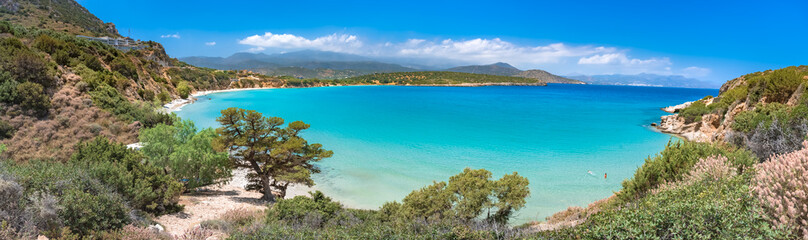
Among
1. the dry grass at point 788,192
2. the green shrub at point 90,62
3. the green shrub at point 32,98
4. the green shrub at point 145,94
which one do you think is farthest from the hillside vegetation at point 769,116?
the green shrub at point 145,94

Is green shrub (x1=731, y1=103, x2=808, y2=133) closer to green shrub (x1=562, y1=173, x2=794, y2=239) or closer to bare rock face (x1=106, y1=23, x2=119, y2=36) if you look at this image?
green shrub (x1=562, y1=173, x2=794, y2=239)

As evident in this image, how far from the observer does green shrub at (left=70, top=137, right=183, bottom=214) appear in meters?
8.47

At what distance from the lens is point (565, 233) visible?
15.9 ft

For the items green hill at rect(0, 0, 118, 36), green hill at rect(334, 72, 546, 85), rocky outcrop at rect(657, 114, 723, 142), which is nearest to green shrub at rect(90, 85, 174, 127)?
rocky outcrop at rect(657, 114, 723, 142)

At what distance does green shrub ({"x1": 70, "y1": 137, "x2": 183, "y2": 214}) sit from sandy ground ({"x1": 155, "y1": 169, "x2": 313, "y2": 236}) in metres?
0.52

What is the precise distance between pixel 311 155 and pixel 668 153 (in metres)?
12.6

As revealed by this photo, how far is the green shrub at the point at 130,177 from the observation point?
8469 mm

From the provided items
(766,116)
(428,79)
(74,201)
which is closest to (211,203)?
(74,201)

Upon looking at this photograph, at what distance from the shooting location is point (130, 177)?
8883mm

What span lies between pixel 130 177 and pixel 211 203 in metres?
3.41

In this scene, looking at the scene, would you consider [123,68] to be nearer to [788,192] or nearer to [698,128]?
[788,192]

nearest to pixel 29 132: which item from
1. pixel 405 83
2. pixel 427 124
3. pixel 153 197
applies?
pixel 153 197

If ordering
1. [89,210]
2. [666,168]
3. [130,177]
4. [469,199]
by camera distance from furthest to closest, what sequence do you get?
[666,168]
[130,177]
[469,199]
[89,210]

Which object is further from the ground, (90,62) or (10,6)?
(10,6)
